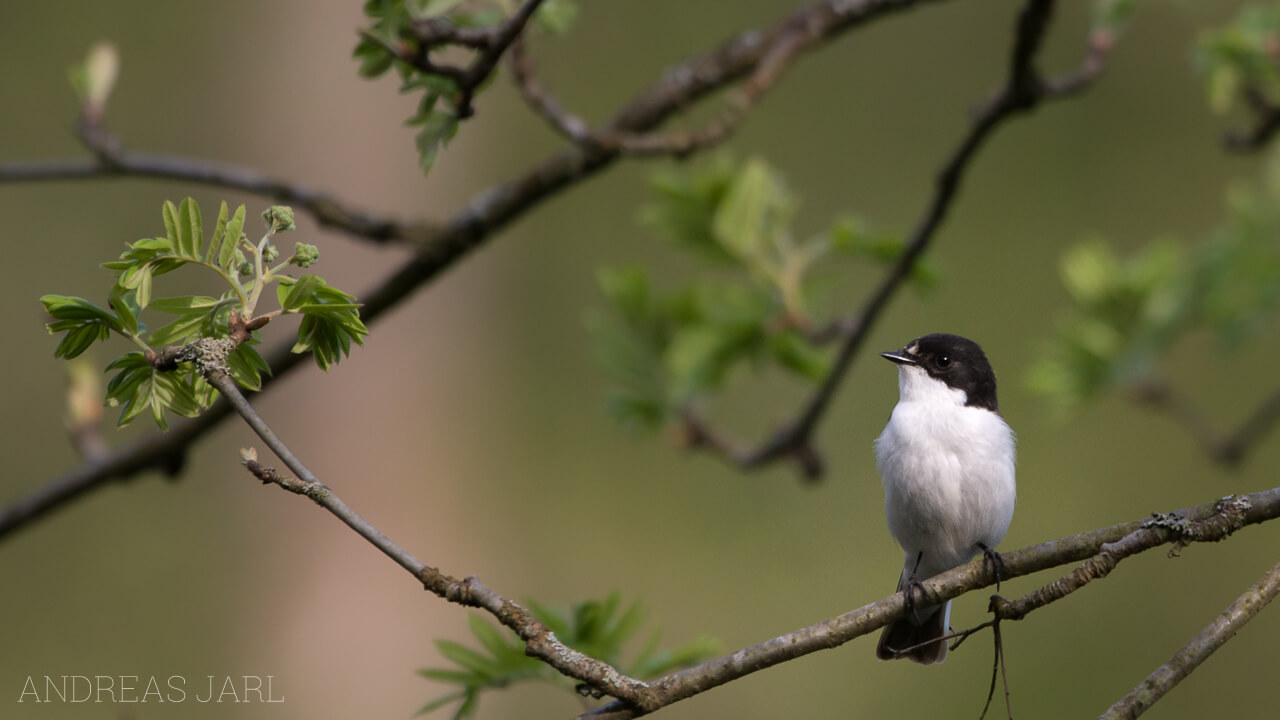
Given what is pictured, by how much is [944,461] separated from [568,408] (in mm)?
8569

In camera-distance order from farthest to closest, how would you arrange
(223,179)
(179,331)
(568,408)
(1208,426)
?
1. (568,408)
2. (1208,426)
3. (223,179)
4. (179,331)

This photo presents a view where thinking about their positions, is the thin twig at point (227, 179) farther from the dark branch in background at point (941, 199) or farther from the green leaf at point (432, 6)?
the dark branch in background at point (941, 199)

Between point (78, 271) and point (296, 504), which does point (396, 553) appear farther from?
point (78, 271)

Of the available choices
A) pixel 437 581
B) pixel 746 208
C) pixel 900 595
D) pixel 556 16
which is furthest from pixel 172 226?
pixel 746 208

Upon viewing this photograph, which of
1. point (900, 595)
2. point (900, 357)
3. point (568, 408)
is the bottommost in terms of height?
Result: point (900, 595)

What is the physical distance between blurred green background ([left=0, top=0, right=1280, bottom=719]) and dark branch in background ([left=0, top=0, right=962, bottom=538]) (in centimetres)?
192

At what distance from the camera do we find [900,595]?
61.6 inches

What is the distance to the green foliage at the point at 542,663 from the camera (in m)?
2.13

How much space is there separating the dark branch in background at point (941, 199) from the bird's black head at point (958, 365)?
0.17m

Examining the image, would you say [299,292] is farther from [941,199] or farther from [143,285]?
[941,199]

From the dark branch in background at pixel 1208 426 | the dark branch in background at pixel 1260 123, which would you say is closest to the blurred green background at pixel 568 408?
the dark branch in background at pixel 1208 426

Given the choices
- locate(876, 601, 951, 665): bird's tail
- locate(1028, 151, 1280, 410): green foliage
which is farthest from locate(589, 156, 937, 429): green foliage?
locate(876, 601, 951, 665): bird's tail

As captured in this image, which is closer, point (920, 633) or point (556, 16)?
point (556, 16)

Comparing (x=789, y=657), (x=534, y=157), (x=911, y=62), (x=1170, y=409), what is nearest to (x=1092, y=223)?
(x=911, y=62)
